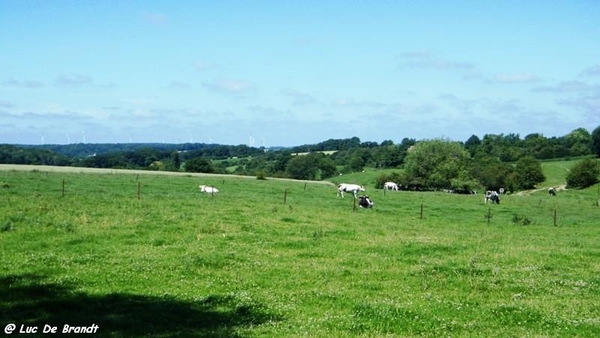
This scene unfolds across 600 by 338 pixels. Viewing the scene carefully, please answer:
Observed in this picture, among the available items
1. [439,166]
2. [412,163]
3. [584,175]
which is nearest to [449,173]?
[439,166]

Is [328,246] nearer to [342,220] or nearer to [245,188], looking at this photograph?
[342,220]

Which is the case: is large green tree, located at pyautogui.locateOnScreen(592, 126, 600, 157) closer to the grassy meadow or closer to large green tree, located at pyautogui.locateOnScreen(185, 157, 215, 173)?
large green tree, located at pyautogui.locateOnScreen(185, 157, 215, 173)

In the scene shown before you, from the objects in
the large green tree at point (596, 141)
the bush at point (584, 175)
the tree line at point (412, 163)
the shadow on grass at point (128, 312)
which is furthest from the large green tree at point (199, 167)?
the large green tree at point (596, 141)

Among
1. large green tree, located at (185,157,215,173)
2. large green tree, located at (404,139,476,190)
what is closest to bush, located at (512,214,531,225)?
large green tree, located at (404,139,476,190)

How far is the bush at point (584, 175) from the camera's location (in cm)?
11168

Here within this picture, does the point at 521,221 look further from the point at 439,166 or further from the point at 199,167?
the point at 199,167

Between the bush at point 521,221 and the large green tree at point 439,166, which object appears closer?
the bush at point 521,221

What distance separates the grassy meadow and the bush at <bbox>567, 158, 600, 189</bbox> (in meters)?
93.2

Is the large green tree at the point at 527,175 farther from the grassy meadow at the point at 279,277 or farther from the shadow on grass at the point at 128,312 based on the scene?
the shadow on grass at the point at 128,312

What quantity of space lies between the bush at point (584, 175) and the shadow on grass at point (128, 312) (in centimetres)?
11421

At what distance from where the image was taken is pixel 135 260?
17.0 meters

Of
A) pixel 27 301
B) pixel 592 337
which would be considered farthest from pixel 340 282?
pixel 27 301

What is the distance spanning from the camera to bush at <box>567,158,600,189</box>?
366 ft

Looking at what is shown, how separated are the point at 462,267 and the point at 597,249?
29.1 ft
